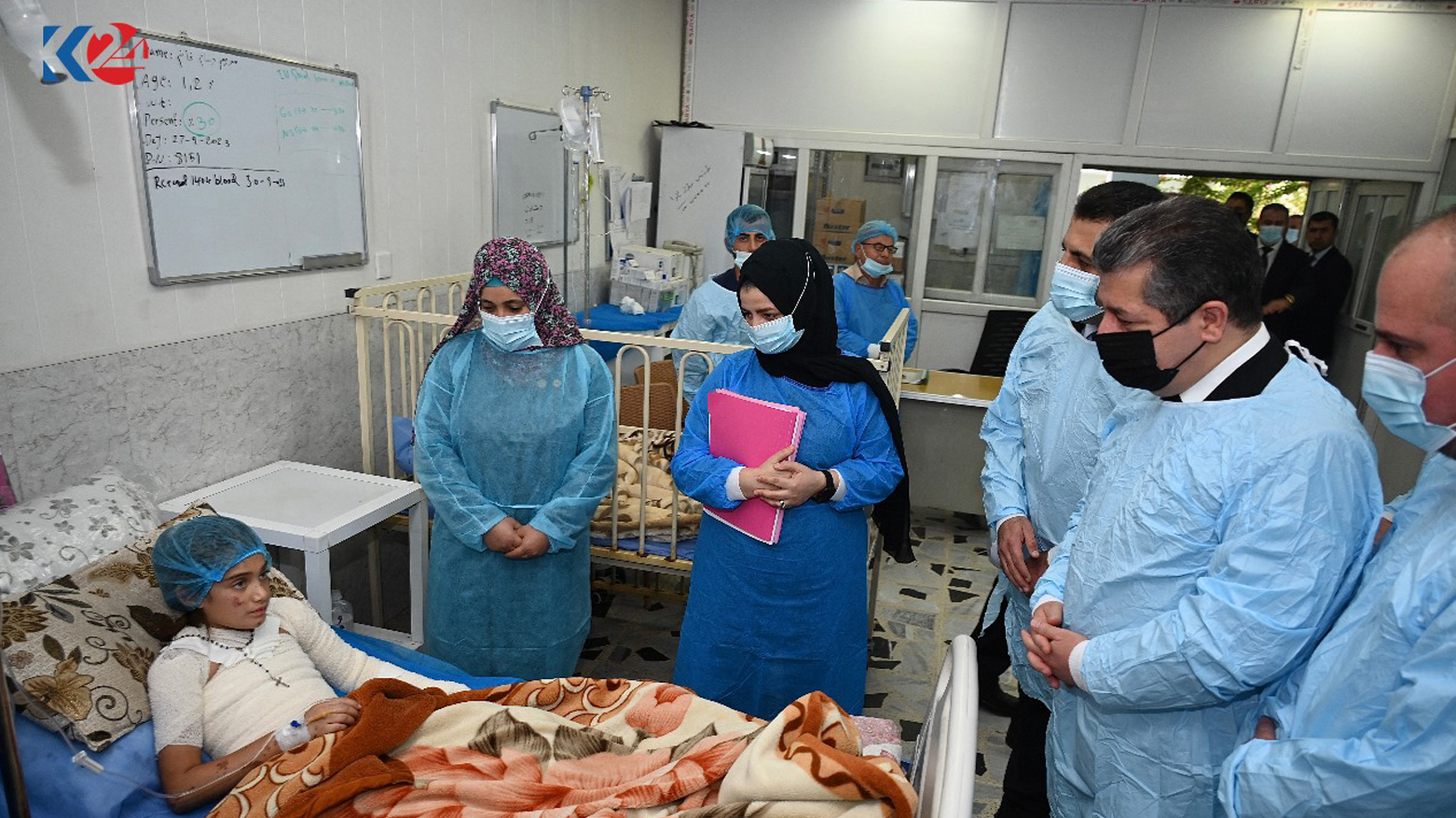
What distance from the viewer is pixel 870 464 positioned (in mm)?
2031

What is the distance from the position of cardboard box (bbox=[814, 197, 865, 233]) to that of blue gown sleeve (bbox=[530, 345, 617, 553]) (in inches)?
184

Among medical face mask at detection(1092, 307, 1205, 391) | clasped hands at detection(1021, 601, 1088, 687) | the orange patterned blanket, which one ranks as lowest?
the orange patterned blanket

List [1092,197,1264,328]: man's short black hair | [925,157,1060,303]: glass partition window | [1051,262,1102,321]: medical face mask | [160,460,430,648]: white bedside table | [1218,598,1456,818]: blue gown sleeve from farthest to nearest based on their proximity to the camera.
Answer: [925,157,1060,303]: glass partition window
[160,460,430,648]: white bedside table
[1051,262,1102,321]: medical face mask
[1092,197,1264,328]: man's short black hair
[1218,598,1456,818]: blue gown sleeve

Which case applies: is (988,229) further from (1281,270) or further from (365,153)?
(365,153)

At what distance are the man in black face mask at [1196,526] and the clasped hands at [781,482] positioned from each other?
2.13ft

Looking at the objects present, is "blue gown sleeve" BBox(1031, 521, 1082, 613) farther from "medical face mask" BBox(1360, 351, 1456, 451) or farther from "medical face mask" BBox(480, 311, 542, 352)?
"medical face mask" BBox(480, 311, 542, 352)

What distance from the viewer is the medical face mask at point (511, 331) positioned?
2186mm

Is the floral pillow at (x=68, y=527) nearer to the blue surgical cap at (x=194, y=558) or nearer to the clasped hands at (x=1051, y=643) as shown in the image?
the blue surgical cap at (x=194, y=558)

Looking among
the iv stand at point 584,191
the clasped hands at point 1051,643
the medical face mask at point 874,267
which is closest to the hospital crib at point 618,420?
the clasped hands at point 1051,643

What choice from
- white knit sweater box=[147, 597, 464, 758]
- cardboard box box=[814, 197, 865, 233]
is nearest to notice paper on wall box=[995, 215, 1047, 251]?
cardboard box box=[814, 197, 865, 233]

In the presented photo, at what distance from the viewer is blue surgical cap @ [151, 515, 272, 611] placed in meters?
Result: 1.69

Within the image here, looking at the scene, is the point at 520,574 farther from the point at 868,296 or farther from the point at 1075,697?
the point at 868,296

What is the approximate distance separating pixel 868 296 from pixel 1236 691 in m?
3.40

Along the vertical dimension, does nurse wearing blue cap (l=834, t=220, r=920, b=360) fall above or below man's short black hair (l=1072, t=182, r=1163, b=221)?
below
